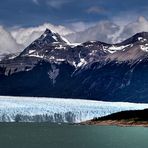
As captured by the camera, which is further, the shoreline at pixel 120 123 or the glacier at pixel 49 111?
the shoreline at pixel 120 123

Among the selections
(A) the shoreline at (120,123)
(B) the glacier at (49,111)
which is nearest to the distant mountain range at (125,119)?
(A) the shoreline at (120,123)

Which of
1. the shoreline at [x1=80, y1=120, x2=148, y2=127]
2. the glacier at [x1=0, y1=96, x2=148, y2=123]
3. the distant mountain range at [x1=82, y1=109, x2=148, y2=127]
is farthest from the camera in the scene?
the distant mountain range at [x1=82, y1=109, x2=148, y2=127]

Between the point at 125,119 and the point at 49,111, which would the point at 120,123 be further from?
the point at 49,111

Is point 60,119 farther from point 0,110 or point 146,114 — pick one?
point 146,114

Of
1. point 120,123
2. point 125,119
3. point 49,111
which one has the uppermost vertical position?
point 49,111

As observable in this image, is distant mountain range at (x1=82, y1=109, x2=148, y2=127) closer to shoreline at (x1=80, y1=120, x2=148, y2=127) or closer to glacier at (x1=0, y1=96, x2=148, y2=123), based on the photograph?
shoreline at (x1=80, y1=120, x2=148, y2=127)

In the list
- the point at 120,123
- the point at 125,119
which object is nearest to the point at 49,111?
the point at 120,123

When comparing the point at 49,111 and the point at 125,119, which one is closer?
the point at 49,111

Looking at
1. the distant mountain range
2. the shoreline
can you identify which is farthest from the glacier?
the shoreline

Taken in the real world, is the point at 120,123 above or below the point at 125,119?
below

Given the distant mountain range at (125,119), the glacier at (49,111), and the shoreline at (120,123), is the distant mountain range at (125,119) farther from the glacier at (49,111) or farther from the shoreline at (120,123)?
the glacier at (49,111)

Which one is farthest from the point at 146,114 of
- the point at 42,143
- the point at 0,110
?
the point at 42,143
